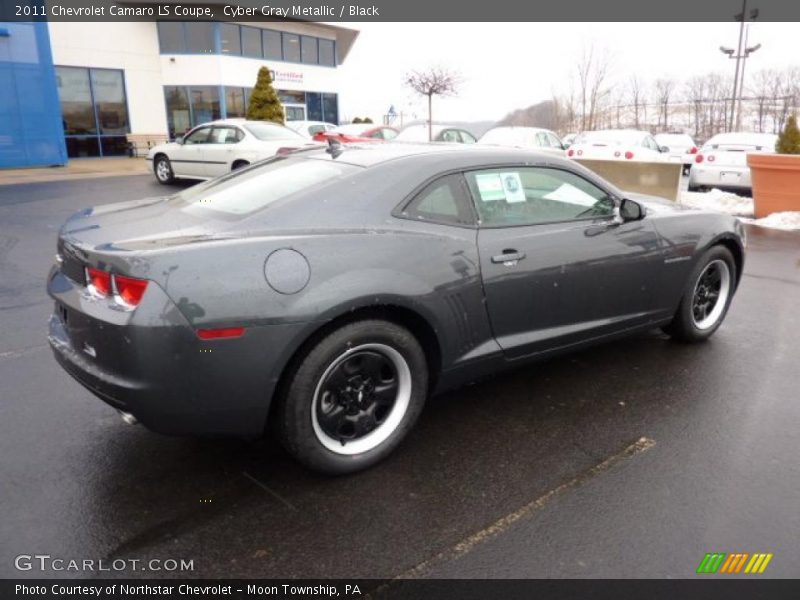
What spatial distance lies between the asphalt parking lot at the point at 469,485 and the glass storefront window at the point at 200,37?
1031 inches

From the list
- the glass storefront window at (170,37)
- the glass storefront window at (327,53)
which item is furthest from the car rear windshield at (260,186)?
the glass storefront window at (327,53)

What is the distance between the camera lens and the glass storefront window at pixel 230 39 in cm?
2756

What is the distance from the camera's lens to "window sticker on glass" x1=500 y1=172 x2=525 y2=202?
11.6ft

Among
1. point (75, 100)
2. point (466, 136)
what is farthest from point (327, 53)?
point (466, 136)

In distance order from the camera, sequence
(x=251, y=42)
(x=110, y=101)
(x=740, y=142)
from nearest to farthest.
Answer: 1. (x=740, y=142)
2. (x=110, y=101)
3. (x=251, y=42)

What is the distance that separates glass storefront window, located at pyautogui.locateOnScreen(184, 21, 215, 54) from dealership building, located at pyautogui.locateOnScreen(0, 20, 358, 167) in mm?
42

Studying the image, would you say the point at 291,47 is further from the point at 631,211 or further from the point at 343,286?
the point at 343,286

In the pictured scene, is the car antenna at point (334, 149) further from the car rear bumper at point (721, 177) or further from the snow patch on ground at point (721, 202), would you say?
the car rear bumper at point (721, 177)

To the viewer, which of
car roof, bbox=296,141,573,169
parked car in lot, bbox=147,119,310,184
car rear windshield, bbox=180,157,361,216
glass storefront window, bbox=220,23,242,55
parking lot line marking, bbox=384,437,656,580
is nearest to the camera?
parking lot line marking, bbox=384,437,656,580

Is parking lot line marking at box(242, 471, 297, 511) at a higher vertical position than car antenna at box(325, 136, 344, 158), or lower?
lower

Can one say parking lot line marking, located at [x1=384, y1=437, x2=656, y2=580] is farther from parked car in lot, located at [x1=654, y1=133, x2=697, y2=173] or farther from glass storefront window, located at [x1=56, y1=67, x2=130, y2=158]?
glass storefront window, located at [x1=56, y1=67, x2=130, y2=158]

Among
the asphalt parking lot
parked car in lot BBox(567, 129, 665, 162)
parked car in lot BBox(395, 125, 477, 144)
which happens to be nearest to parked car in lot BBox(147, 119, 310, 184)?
parked car in lot BBox(395, 125, 477, 144)

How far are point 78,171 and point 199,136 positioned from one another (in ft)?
21.0

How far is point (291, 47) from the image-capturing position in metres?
31.0
